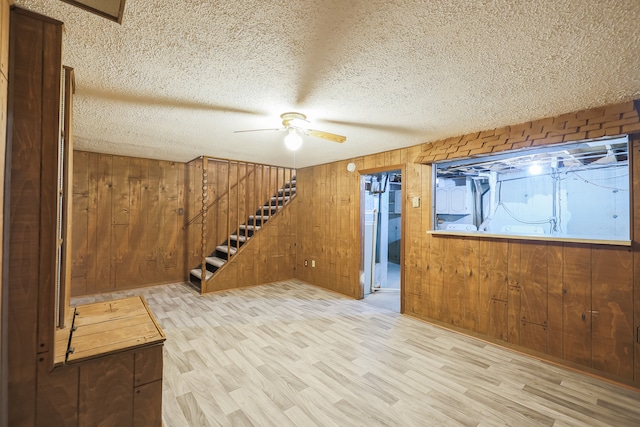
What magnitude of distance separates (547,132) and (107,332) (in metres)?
3.75

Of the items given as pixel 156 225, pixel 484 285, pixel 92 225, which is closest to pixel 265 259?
pixel 156 225

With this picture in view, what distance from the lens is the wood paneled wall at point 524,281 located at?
2.14 meters

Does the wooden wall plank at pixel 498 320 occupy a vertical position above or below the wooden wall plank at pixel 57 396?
below

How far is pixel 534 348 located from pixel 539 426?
3.71 feet

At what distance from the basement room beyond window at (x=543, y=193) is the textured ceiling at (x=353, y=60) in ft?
2.41

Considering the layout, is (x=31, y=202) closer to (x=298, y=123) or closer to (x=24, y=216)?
(x=24, y=216)

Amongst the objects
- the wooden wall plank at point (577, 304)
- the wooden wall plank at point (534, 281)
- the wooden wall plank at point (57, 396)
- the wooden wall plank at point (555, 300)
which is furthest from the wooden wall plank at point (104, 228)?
the wooden wall plank at point (577, 304)

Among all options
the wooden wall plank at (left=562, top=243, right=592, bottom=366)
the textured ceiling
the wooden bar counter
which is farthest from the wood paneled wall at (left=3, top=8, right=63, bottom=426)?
the wooden wall plank at (left=562, top=243, right=592, bottom=366)

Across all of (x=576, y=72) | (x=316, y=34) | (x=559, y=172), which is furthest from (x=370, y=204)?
(x=316, y=34)

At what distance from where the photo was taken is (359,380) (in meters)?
2.14

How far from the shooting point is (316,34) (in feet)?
4.50

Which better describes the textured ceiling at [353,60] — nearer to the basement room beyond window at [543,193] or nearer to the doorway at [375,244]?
the basement room beyond window at [543,193]

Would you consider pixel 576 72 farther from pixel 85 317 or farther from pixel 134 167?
pixel 134 167

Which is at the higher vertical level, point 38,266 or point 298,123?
point 298,123
